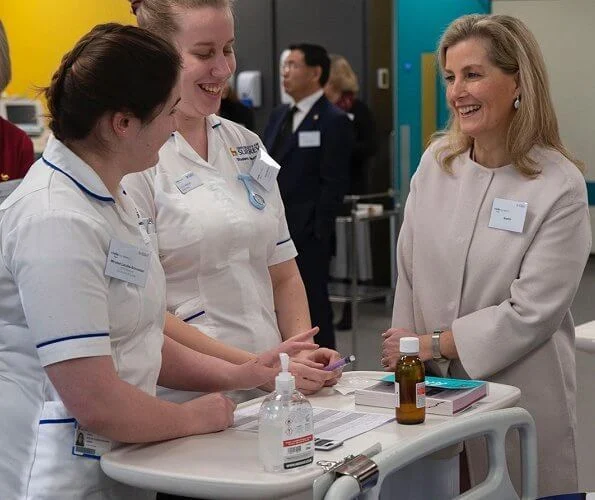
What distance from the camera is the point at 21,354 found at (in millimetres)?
1896

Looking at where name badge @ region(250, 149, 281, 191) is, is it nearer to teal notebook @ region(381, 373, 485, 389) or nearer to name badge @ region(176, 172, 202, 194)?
name badge @ region(176, 172, 202, 194)

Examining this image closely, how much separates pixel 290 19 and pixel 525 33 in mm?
6163

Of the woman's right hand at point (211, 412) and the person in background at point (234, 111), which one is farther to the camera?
the person in background at point (234, 111)

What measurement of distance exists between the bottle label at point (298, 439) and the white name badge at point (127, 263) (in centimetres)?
38

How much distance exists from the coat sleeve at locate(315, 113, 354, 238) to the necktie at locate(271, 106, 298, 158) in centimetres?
28

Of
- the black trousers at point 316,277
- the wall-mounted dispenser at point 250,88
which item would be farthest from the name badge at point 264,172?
the wall-mounted dispenser at point 250,88

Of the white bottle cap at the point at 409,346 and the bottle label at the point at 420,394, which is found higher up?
the white bottle cap at the point at 409,346

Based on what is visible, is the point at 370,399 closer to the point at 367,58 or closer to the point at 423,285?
the point at 423,285

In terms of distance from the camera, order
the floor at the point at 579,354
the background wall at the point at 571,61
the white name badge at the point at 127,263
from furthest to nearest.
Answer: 1. the background wall at the point at 571,61
2. the floor at the point at 579,354
3. the white name badge at the point at 127,263

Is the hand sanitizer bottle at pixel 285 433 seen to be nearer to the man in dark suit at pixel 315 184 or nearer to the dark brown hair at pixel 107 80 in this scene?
the dark brown hair at pixel 107 80

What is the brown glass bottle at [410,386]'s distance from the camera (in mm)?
2096

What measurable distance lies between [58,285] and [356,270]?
17.0 ft

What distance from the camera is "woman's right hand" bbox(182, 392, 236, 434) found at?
206 centimetres

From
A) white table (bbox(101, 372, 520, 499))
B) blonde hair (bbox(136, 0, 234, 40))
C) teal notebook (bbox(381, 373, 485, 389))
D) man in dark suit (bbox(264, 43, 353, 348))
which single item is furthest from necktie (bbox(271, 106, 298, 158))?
white table (bbox(101, 372, 520, 499))
